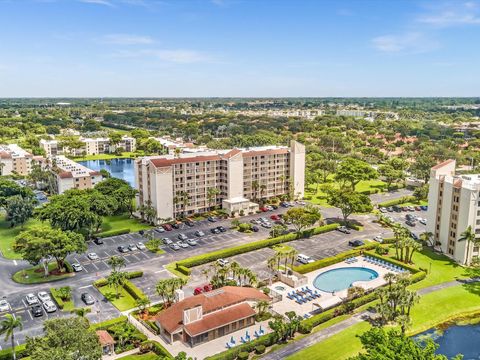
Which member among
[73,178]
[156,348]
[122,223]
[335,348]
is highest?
[73,178]

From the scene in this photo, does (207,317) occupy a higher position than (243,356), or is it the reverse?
(207,317)

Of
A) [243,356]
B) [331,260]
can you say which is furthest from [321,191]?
[243,356]

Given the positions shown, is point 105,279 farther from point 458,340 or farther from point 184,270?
point 458,340

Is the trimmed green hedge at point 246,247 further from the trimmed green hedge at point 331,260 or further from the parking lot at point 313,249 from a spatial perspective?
the trimmed green hedge at point 331,260

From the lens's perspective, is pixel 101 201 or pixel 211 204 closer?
pixel 101 201

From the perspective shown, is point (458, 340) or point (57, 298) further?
point (57, 298)

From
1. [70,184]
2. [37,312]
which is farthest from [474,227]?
[70,184]

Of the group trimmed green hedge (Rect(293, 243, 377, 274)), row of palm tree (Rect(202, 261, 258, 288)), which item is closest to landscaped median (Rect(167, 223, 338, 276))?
row of palm tree (Rect(202, 261, 258, 288))

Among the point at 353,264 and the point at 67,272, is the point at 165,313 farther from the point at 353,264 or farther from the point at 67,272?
the point at 353,264
